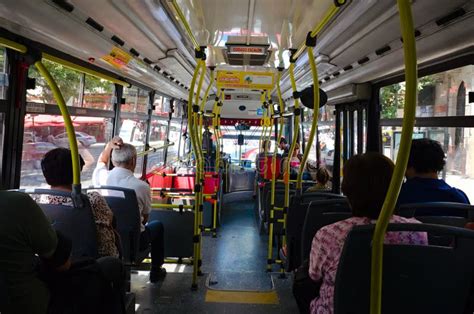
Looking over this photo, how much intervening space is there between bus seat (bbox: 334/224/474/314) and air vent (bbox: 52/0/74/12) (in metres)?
2.41

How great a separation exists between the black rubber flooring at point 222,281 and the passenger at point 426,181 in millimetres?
1747

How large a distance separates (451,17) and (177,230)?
3.34 meters

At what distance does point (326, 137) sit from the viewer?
280 inches

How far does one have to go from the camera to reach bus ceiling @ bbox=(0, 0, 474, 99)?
8.53 feet

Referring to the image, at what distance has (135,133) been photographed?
614cm

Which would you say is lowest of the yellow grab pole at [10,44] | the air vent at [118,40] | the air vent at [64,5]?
the yellow grab pole at [10,44]

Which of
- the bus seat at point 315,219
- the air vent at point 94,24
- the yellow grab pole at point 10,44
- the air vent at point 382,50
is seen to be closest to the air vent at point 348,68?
the air vent at point 382,50

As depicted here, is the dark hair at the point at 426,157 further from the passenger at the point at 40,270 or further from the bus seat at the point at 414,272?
the passenger at the point at 40,270

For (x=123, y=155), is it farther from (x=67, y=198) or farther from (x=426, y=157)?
(x=426, y=157)

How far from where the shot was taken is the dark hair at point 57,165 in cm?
230

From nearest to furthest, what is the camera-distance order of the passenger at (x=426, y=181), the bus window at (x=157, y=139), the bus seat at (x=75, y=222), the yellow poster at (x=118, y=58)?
1. the bus seat at (x=75, y=222)
2. the passenger at (x=426, y=181)
3. the yellow poster at (x=118, y=58)
4. the bus window at (x=157, y=139)

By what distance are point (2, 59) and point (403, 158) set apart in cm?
301

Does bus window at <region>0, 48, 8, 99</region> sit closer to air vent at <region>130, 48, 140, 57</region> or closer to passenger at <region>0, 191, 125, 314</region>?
air vent at <region>130, 48, 140, 57</region>

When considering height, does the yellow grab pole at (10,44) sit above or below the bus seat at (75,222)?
above
